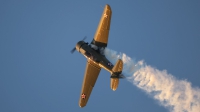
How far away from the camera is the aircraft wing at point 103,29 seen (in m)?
42.8

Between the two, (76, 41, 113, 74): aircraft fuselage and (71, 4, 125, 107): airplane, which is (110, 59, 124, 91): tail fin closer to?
(76, 41, 113, 74): aircraft fuselage

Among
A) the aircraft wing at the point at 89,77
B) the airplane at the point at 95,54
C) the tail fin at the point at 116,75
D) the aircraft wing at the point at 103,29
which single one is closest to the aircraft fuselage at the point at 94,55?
the airplane at the point at 95,54

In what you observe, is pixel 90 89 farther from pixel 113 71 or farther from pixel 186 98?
pixel 186 98

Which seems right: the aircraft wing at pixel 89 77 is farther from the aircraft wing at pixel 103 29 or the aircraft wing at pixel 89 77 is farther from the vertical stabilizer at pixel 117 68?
the vertical stabilizer at pixel 117 68

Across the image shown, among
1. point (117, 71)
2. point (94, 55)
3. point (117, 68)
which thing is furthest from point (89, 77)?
point (117, 68)

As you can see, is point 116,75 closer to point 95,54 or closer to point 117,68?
point 117,68

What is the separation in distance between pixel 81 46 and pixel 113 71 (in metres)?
6.08

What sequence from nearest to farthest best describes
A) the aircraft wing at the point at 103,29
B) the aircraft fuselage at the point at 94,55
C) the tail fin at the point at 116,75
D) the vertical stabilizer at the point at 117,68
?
the vertical stabilizer at the point at 117,68 < the tail fin at the point at 116,75 < the aircraft fuselage at the point at 94,55 < the aircraft wing at the point at 103,29

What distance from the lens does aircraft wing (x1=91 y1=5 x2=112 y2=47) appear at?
1683 inches

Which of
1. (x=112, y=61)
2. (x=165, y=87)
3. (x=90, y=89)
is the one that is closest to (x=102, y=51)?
(x=112, y=61)

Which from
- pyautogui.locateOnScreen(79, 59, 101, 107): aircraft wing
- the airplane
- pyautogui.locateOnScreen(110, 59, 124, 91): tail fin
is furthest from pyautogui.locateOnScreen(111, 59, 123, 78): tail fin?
pyautogui.locateOnScreen(79, 59, 101, 107): aircraft wing

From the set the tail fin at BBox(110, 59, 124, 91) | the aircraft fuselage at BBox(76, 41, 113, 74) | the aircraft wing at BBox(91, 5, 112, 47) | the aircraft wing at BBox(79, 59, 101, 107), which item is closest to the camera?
the tail fin at BBox(110, 59, 124, 91)

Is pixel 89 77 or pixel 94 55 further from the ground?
pixel 94 55

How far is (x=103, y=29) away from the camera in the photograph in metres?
43.3
